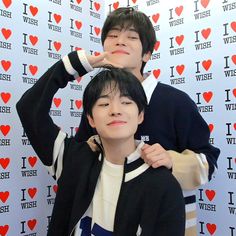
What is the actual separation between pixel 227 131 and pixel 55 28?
0.89 metres

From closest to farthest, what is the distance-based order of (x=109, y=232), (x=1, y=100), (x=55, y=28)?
(x=109, y=232), (x=1, y=100), (x=55, y=28)

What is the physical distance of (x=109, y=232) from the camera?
32.1 inches

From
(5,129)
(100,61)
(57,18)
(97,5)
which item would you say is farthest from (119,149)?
(97,5)

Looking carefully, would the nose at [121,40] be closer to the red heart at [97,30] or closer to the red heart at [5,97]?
the red heart at [5,97]

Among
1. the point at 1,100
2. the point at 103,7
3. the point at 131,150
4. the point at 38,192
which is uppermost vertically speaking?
the point at 103,7

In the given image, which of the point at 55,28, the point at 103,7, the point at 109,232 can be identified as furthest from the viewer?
the point at 103,7

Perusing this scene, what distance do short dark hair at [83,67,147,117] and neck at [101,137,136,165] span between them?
0.10 meters

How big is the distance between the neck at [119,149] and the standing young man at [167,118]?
0.43ft

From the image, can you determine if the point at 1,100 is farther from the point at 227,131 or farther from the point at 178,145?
the point at 227,131

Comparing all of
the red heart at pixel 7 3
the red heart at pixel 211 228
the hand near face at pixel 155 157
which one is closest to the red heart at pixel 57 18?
the red heart at pixel 7 3

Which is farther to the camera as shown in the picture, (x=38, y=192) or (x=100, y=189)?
(x=38, y=192)

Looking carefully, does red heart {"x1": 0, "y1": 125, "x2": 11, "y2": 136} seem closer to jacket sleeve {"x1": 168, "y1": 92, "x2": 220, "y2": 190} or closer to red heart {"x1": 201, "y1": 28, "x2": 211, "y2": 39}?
jacket sleeve {"x1": 168, "y1": 92, "x2": 220, "y2": 190}

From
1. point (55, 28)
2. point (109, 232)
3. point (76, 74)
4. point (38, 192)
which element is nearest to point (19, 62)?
point (55, 28)

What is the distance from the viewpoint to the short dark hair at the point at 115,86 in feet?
2.91
